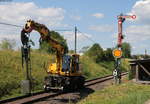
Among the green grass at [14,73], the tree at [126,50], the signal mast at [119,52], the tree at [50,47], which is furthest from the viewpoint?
the tree at [126,50]

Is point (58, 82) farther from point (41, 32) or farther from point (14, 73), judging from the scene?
point (14, 73)

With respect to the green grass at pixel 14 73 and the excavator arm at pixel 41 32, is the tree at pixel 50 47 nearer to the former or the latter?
the excavator arm at pixel 41 32

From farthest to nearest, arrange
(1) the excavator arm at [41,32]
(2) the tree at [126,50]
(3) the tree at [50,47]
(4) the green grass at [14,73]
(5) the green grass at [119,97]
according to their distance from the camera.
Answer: (2) the tree at [126,50] → (3) the tree at [50,47] → (4) the green grass at [14,73] → (1) the excavator arm at [41,32] → (5) the green grass at [119,97]

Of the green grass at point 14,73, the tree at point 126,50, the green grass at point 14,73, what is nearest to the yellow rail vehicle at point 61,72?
the green grass at point 14,73

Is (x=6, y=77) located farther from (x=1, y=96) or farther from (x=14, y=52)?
(x=14, y=52)

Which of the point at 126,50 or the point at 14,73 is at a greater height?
the point at 126,50

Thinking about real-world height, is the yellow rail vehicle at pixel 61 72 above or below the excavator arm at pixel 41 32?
below

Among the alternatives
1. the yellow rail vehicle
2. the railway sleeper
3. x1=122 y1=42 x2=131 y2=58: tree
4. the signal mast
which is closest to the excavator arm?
the yellow rail vehicle

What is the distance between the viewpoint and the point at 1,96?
84.2 feet

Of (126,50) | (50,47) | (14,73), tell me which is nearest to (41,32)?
(50,47)

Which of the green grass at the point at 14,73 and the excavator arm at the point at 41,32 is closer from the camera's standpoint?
the excavator arm at the point at 41,32

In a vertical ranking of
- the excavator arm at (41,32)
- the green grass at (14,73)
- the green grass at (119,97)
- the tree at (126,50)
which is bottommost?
the green grass at (119,97)

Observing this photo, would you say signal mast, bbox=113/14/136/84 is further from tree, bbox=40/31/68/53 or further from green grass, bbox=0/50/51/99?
green grass, bbox=0/50/51/99

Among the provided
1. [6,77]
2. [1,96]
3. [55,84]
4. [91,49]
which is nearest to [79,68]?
[55,84]
